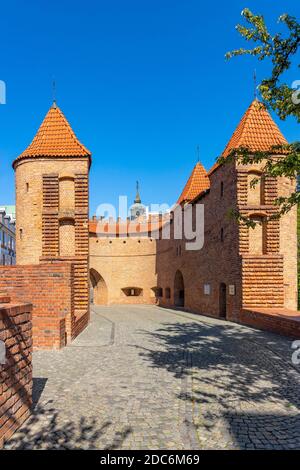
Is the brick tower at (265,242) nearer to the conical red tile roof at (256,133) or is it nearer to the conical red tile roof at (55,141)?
the conical red tile roof at (256,133)

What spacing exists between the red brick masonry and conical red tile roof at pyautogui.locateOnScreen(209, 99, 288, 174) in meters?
6.67

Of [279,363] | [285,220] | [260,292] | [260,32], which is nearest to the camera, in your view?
[260,32]

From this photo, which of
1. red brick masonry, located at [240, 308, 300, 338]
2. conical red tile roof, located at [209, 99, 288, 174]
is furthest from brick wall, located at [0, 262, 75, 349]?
conical red tile roof, located at [209, 99, 288, 174]

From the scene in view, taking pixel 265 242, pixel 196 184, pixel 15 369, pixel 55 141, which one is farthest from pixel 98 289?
pixel 15 369

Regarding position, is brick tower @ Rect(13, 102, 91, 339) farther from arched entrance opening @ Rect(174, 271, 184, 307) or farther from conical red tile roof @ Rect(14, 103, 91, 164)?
arched entrance opening @ Rect(174, 271, 184, 307)

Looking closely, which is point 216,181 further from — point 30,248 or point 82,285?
point 30,248

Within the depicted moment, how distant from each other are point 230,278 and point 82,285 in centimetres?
616

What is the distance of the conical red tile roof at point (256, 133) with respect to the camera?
A: 15.2m

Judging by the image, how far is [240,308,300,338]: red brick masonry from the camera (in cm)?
999

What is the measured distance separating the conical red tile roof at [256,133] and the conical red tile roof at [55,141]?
6.60 metres

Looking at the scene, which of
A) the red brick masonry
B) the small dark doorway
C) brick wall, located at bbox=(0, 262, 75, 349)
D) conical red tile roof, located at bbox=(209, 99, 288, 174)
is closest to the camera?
the red brick masonry
